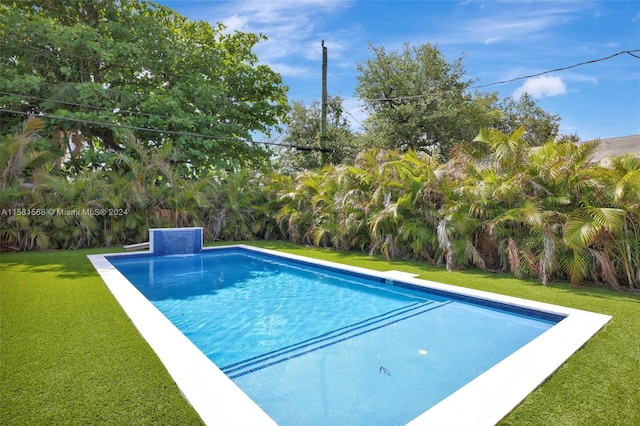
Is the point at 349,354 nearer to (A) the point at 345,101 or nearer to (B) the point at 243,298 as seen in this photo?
(B) the point at 243,298

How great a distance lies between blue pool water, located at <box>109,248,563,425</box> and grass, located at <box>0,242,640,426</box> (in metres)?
0.81

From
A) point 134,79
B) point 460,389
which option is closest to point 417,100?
point 134,79

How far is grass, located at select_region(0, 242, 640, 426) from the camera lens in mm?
2455

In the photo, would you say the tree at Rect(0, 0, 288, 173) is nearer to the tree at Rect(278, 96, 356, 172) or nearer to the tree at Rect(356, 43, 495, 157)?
the tree at Rect(356, 43, 495, 157)

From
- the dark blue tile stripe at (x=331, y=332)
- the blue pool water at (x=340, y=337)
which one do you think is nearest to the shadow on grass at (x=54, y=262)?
the blue pool water at (x=340, y=337)

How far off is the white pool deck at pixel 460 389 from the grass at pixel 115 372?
3.3 inches

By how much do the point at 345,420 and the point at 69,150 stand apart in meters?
18.2

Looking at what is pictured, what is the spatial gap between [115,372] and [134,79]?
18.5 meters

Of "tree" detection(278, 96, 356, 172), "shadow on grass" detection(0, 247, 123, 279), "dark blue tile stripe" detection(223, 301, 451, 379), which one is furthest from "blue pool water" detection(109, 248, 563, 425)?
"tree" detection(278, 96, 356, 172)

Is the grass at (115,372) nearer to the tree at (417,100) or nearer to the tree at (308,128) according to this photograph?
the tree at (417,100)

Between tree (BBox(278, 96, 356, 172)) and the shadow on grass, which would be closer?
the shadow on grass

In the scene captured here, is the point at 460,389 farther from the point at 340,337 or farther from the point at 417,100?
the point at 417,100

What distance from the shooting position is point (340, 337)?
15.3 feet

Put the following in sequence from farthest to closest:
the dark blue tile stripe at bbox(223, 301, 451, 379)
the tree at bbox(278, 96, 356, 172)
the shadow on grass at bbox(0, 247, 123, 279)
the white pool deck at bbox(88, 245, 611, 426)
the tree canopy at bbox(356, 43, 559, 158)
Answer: the tree at bbox(278, 96, 356, 172) → the tree canopy at bbox(356, 43, 559, 158) → the shadow on grass at bbox(0, 247, 123, 279) → the dark blue tile stripe at bbox(223, 301, 451, 379) → the white pool deck at bbox(88, 245, 611, 426)
